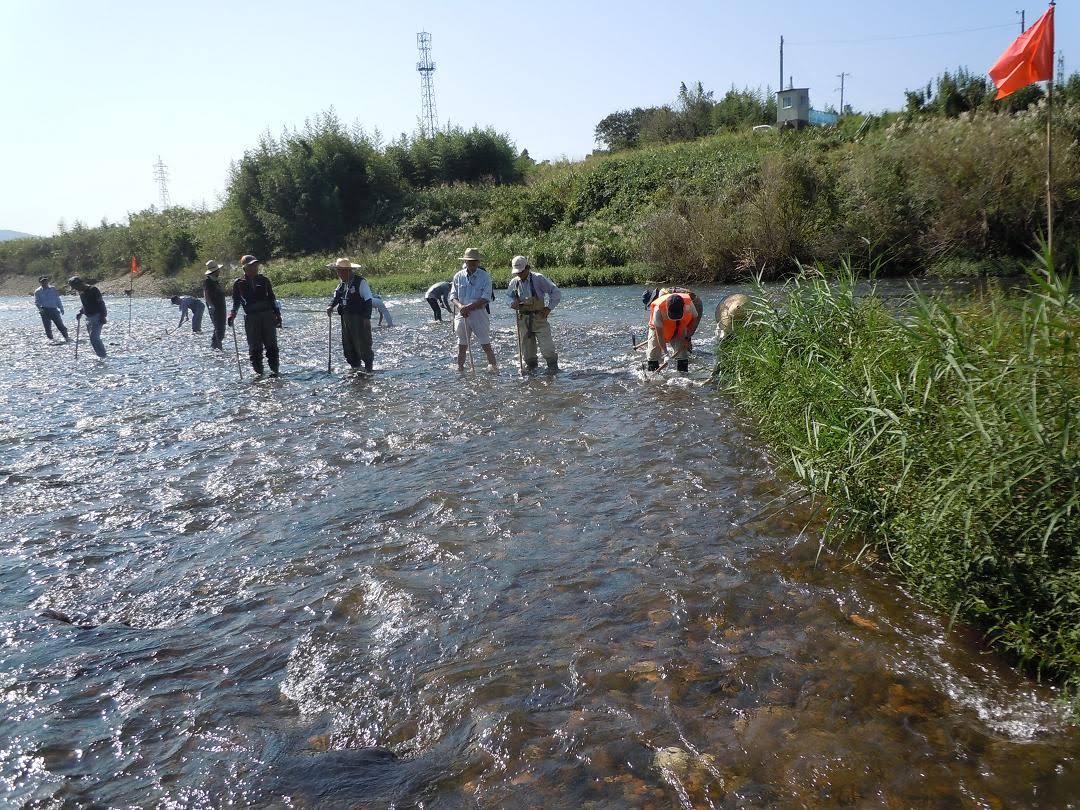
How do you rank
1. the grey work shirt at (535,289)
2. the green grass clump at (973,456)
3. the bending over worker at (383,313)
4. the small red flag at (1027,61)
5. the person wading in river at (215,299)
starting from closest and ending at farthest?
the green grass clump at (973,456), the small red flag at (1027,61), the grey work shirt at (535,289), the person wading in river at (215,299), the bending over worker at (383,313)

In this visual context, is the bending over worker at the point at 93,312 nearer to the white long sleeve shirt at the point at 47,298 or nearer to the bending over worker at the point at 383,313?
the white long sleeve shirt at the point at 47,298

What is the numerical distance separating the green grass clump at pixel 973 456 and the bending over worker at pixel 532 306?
5.94m

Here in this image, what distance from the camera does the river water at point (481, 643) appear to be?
3326 millimetres

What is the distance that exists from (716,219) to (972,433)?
22.7 meters

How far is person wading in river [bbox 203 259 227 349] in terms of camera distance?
1638 cm

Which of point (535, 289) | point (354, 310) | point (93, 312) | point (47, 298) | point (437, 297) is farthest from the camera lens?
point (47, 298)

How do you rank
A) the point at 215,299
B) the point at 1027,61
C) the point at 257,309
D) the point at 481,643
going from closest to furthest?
the point at 481,643 → the point at 1027,61 → the point at 257,309 → the point at 215,299

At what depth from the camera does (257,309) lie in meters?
12.8

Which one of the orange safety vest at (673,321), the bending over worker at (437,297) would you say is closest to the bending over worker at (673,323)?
the orange safety vest at (673,321)

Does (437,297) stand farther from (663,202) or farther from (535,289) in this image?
(663,202)

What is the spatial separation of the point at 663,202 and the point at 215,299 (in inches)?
812

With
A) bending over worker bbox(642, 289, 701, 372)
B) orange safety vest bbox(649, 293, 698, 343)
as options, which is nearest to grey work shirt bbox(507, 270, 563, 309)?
bending over worker bbox(642, 289, 701, 372)

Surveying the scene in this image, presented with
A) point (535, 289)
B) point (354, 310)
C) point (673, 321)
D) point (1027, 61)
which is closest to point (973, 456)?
point (673, 321)

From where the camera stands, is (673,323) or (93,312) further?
(93,312)
